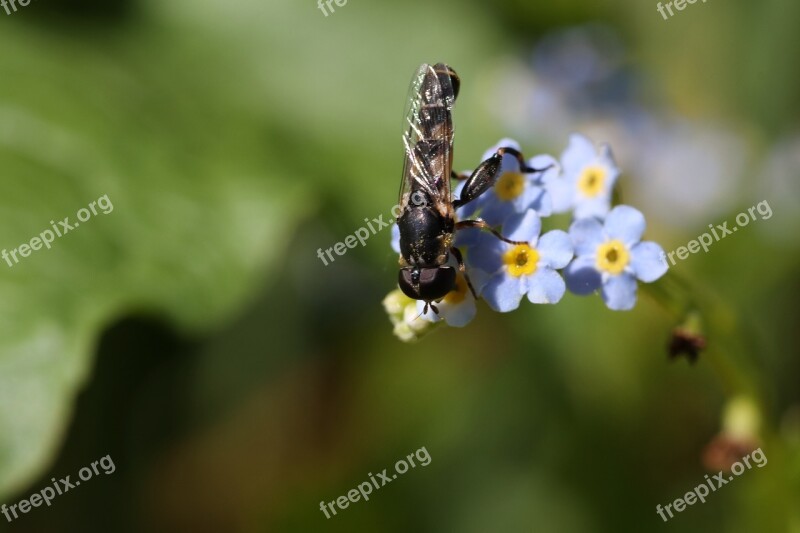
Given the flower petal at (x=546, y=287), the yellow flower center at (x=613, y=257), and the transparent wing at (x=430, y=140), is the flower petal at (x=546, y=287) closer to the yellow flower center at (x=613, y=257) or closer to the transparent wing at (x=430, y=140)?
the yellow flower center at (x=613, y=257)

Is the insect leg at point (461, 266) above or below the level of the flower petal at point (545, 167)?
below

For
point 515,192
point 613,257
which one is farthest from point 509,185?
point 613,257

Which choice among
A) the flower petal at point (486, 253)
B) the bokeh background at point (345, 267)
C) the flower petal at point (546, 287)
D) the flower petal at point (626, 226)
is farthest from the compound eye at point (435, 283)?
the bokeh background at point (345, 267)

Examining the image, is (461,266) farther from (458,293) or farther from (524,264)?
(524,264)

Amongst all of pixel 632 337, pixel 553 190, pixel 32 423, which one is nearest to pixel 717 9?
pixel 632 337

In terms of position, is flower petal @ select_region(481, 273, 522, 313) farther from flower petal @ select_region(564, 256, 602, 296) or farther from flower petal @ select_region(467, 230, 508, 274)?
flower petal @ select_region(564, 256, 602, 296)

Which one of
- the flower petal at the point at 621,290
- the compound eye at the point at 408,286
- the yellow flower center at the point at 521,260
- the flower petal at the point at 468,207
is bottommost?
the flower petal at the point at 621,290
